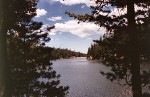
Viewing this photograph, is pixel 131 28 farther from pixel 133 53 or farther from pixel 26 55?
pixel 26 55

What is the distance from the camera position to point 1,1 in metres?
9.65

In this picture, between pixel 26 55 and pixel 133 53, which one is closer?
pixel 133 53

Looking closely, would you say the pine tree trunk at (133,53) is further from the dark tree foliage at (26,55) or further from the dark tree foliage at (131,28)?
the dark tree foliage at (26,55)

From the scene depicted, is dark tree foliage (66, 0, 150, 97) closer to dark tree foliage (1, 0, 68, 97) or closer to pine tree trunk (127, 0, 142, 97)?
pine tree trunk (127, 0, 142, 97)

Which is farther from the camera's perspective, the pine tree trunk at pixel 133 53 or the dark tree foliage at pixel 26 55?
the dark tree foliage at pixel 26 55

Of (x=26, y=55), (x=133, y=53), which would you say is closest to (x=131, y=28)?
(x=133, y=53)

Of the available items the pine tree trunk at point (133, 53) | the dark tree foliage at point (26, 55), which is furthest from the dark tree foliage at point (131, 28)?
the dark tree foliage at point (26, 55)

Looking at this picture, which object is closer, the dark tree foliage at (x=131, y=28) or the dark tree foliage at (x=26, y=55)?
the dark tree foliage at (x=131, y=28)

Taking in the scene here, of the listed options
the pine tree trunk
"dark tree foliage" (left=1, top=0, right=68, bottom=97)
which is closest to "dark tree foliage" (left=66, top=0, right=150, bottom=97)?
the pine tree trunk

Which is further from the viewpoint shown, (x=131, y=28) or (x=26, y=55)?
(x=26, y=55)

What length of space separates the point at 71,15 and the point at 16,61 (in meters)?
9.18

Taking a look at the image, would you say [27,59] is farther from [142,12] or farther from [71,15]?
[142,12]

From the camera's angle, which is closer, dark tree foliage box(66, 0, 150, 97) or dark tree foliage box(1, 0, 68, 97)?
dark tree foliage box(66, 0, 150, 97)

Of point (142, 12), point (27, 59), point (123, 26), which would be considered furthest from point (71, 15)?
point (27, 59)
